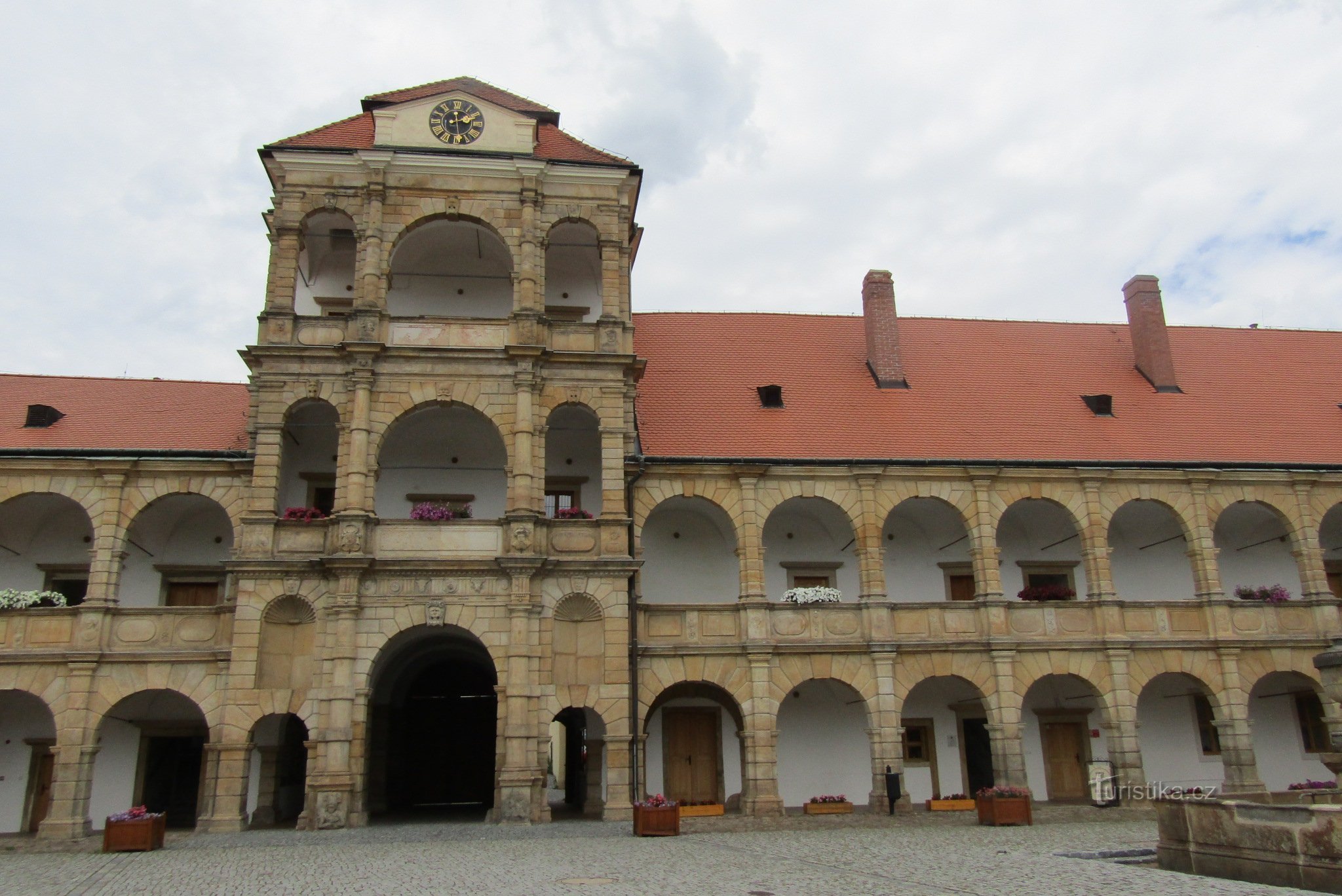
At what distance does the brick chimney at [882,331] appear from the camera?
28109 millimetres

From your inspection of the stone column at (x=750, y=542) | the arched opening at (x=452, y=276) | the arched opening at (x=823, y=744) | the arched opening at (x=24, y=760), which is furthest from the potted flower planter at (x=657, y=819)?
the arched opening at (x=24, y=760)

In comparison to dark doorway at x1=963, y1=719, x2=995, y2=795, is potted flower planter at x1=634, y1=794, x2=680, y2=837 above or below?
below

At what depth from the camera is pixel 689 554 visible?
25.1 metres

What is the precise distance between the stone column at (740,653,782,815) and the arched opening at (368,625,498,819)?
20.4 feet

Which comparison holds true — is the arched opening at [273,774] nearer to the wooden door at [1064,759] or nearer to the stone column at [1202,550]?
the wooden door at [1064,759]

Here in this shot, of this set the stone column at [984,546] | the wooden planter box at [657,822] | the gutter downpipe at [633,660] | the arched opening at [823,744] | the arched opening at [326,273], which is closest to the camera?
the wooden planter box at [657,822]

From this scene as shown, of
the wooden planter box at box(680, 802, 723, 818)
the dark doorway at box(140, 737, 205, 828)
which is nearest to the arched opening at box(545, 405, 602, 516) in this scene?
the wooden planter box at box(680, 802, 723, 818)

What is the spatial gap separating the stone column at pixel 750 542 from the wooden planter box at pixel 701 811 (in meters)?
4.44

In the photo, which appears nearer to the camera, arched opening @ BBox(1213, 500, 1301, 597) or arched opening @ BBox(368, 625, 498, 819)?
arched opening @ BBox(368, 625, 498, 819)

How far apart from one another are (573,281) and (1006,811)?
619 inches

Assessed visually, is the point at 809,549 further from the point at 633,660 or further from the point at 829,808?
the point at 829,808

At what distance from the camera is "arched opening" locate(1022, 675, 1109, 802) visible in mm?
25344

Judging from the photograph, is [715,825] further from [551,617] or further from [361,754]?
[361,754]

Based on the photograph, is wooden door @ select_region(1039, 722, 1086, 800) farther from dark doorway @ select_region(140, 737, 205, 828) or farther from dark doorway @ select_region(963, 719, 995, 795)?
dark doorway @ select_region(140, 737, 205, 828)
